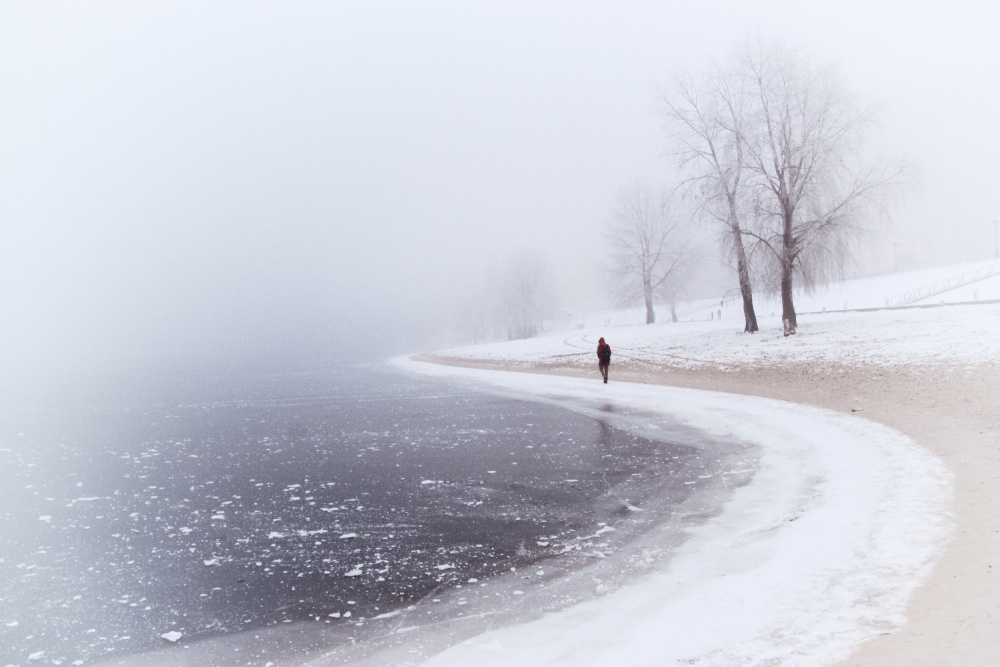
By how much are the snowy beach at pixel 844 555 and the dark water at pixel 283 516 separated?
6.12ft

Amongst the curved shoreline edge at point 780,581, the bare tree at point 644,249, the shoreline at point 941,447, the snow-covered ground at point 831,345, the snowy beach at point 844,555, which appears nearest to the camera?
the shoreline at point 941,447

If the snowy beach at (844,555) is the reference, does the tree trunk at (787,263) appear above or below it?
above

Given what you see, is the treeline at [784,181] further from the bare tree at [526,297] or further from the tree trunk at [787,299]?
the bare tree at [526,297]

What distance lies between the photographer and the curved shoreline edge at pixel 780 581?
5.36 metres

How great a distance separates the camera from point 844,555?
22.8 ft

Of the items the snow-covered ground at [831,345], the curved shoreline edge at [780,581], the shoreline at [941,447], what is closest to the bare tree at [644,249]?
the snow-covered ground at [831,345]

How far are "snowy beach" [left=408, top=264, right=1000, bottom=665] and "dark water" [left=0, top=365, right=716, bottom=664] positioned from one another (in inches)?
73.4

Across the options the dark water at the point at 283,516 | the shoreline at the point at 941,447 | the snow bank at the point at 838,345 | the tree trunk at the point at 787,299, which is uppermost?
the tree trunk at the point at 787,299

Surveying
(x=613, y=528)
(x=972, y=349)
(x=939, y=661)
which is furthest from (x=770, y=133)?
(x=939, y=661)

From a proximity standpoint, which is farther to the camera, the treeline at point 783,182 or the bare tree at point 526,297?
the bare tree at point 526,297

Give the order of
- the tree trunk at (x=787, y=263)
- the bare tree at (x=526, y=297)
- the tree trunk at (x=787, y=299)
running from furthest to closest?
the bare tree at (x=526, y=297) → the tree trunk at (x=787, y=299) → the tree trunk at (x=787, y=263)

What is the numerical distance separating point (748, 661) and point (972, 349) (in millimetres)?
19954

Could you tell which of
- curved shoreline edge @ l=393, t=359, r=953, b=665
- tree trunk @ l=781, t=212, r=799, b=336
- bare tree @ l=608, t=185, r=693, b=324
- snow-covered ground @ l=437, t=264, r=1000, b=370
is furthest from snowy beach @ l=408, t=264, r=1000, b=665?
bare tree @ l=608, t=185, r=693, b=324

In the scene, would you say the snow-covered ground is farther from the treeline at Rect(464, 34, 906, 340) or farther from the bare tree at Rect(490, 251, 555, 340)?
the bare tree at Rect(490, 251, 555, 340)
